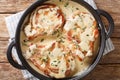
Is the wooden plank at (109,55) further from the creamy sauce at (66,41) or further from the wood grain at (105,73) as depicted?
the creamy sauce at (66,41)

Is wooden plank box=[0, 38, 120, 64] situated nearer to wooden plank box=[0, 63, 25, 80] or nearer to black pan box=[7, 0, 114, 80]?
wooden plank box=[0, 63, 25, 80]

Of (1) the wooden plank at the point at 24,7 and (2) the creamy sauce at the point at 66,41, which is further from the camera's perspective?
(1) the wooden plank at the point at 24,7

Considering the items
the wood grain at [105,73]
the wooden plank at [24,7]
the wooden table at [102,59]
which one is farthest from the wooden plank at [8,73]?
the wood grain at [105,73]

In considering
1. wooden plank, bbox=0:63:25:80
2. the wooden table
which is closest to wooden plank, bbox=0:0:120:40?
the wooden table

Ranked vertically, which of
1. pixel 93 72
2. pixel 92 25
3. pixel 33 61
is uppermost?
pixel 92 25

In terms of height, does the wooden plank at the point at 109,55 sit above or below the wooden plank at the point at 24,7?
below

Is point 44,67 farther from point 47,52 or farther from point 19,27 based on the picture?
point 19,27

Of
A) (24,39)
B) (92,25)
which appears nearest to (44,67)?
(24,39)

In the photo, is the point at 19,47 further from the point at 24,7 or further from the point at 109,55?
the point at 109,55
